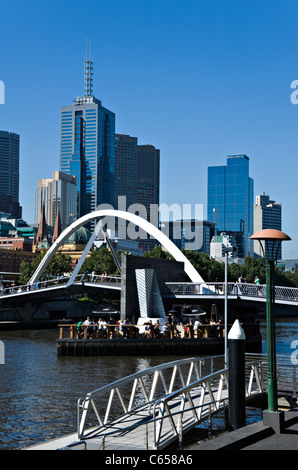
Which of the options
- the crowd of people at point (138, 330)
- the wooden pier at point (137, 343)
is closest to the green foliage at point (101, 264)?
the crowd of people at point (138, 330)

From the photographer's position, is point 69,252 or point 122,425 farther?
point 69,252

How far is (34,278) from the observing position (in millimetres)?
84688

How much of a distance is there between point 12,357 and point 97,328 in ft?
21.9

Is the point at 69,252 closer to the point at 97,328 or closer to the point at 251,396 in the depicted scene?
the point at 97,328

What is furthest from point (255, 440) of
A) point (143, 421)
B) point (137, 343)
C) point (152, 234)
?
point (152, 234)

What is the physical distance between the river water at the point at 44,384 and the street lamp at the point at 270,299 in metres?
7.56

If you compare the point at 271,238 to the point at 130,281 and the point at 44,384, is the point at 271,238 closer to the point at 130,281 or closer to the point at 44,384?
the point at 44,384

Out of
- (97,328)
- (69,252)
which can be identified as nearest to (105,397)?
(97,328)

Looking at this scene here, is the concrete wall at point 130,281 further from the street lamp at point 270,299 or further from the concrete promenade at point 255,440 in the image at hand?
the concrete promenade at point 255,440

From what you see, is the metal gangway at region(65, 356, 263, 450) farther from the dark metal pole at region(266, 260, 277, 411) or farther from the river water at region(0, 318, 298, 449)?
the river water at region(0, 318, 298, 449)

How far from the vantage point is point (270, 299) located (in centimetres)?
1645

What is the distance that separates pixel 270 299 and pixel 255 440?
345 cm

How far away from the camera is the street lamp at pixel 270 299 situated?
1617cm

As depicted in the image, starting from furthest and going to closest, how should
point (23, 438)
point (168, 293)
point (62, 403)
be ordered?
1. point (168, 293)
2. point (62, 403)
3. point (23, 438)
